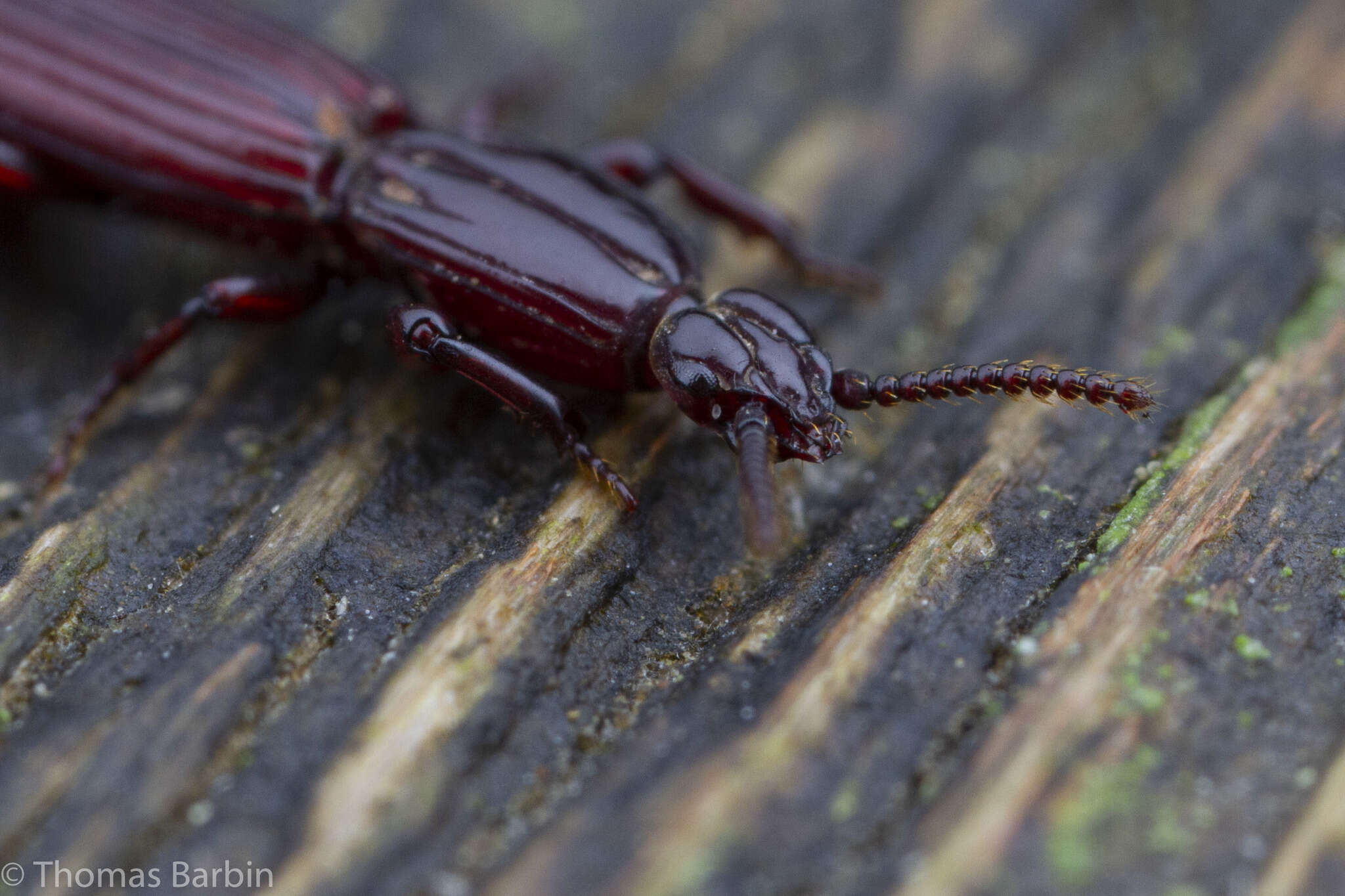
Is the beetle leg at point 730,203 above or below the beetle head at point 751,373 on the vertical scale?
above

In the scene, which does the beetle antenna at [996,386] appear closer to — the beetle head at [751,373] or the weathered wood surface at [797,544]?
the beetle head at [751,373]

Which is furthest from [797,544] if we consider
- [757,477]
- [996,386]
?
[996,386]

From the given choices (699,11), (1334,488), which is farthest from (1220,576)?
(699,11)

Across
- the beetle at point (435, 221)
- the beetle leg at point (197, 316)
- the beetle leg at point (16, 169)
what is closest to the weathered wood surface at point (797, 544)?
the beetle leg at point (197, 316)

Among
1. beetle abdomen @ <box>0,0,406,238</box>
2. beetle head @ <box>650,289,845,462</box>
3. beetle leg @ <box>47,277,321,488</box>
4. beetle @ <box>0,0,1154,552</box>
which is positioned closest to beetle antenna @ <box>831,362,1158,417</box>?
beetle @ <box>0,0,1154,552</box>

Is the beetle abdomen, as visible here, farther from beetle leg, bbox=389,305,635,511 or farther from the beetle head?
the beetle head
